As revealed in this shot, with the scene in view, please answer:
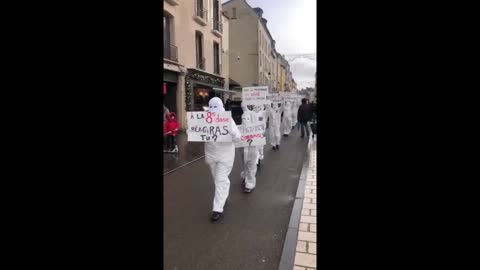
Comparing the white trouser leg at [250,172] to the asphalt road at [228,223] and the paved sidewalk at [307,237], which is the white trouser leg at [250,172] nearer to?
the asphalt road at [228,223]

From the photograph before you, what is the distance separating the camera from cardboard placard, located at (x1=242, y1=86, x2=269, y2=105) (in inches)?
257

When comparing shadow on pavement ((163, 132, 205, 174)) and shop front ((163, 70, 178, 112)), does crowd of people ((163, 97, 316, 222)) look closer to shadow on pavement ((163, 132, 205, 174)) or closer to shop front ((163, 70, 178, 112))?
shadow on pavement ((163, 132, 205, 174))

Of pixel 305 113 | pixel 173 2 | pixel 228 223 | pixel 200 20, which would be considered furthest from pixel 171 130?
pixel 200 20

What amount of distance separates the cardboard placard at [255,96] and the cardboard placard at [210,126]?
2.33 meters

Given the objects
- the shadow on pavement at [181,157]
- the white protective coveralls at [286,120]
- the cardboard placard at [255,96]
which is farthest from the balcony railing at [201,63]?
the cardboard placard at [255,96]

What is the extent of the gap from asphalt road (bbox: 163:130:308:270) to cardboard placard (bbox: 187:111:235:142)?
1.10 meters

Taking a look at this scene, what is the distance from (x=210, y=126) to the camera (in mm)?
4234

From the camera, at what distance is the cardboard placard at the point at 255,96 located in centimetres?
654

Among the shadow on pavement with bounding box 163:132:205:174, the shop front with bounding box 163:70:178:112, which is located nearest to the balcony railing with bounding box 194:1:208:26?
the shop front with bounding box 163:70:178:112

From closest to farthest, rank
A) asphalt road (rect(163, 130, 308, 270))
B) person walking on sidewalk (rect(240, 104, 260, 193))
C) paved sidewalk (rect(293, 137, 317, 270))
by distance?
paved sidewalk (rect(293, 137, 317, 270))
asphalt road (rect(163, 130, 308, 270))
person walking on sidewalk (rect(240, 104, 260, 193))
